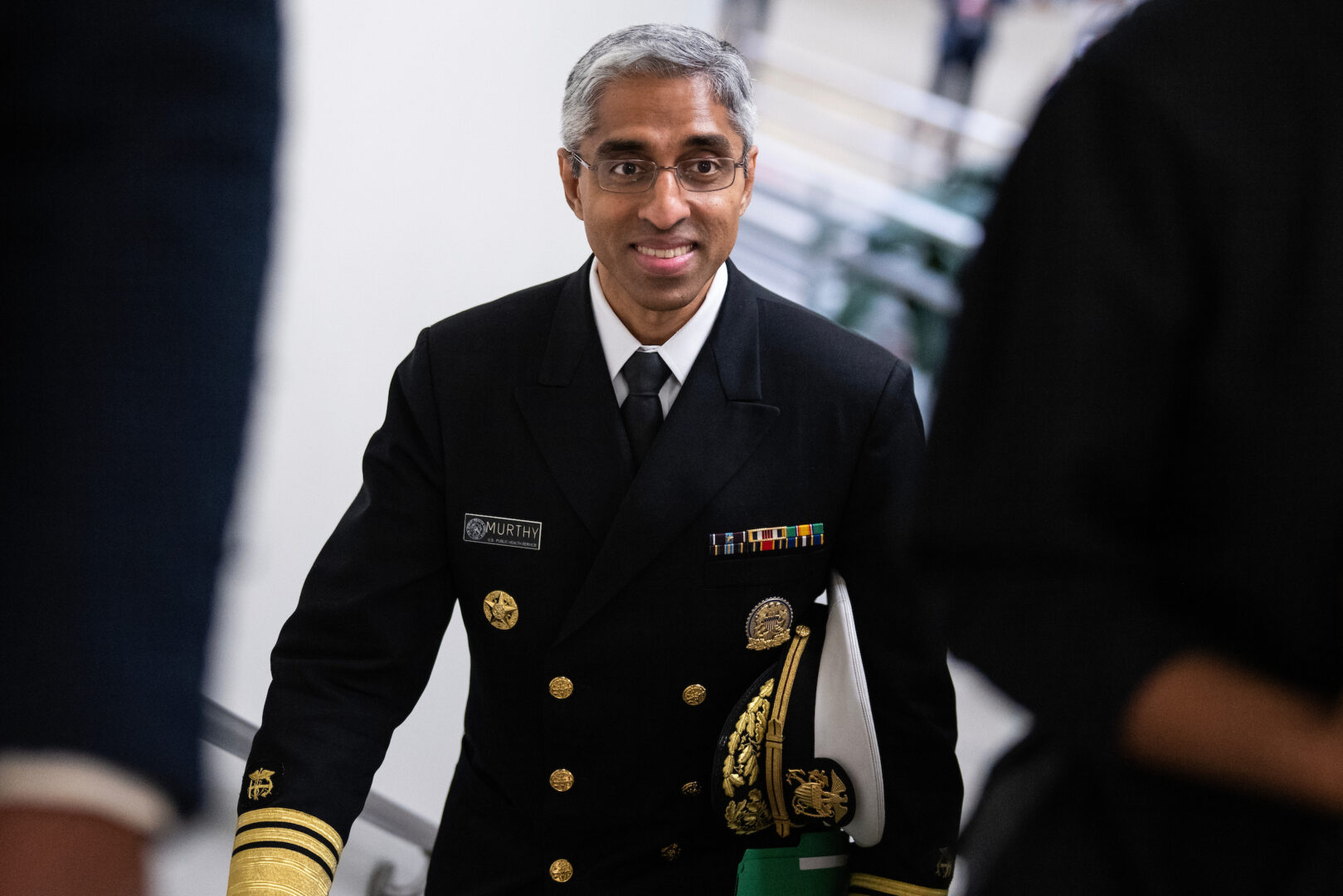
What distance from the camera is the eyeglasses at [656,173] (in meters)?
1.61

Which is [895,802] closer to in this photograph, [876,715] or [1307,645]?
[876,715]

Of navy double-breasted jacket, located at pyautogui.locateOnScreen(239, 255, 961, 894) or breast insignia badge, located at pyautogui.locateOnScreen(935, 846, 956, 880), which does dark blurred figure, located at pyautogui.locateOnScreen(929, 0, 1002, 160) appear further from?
breast insignia badge, located at pyautogui.locateOnScreen(935, 846, 956, 880)

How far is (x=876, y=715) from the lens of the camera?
5.16 feet

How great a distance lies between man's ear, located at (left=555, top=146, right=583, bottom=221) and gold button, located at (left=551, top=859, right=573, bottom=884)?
797mm

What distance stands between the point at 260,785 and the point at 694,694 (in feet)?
1.62

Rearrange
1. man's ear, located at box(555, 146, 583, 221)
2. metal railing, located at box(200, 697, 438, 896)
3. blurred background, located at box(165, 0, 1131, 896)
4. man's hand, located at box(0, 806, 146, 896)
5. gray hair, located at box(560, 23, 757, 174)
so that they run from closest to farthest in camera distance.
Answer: man's hand, located at box(0, 806, 146, 896), gray hair, located at box(560, 23, 757, 174), man's ear, located at box(555, 146, 583, 221), metal railing, located at box(200, 697, 438, 896), blurred background, located at box(165, 0, 1131, 896)

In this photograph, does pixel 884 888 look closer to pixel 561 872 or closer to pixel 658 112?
pixel 561 872

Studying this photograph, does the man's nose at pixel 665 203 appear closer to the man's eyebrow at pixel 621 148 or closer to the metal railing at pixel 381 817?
the man's eyebrow at pixel 621 148

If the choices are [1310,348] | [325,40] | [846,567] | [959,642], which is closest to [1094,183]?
[1310,348]

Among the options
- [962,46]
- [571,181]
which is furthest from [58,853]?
[962,46]

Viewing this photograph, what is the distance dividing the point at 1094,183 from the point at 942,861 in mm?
1064

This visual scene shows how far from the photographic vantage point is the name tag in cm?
157

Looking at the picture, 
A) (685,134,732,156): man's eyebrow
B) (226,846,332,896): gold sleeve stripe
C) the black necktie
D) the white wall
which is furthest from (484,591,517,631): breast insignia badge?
the white wall

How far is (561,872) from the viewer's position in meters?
1.58
